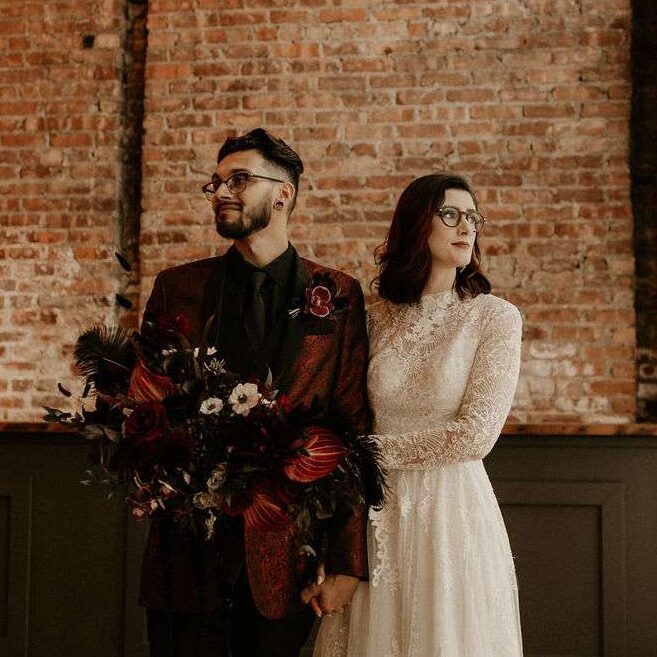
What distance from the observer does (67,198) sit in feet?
13.4

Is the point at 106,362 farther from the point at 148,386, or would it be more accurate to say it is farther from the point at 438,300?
the point at 438,300

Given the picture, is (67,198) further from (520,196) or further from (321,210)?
(520,196)

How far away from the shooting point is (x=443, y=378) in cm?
221

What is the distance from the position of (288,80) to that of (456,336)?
6.89 feet

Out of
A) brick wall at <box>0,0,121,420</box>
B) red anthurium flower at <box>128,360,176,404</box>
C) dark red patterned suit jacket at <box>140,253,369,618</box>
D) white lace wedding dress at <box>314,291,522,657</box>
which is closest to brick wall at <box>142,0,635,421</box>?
brick wall at <box>0,0,121,420</box>

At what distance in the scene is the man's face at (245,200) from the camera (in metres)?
2.14

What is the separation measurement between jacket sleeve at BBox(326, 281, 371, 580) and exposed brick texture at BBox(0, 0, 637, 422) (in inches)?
64.2

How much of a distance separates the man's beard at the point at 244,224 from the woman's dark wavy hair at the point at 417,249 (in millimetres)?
439

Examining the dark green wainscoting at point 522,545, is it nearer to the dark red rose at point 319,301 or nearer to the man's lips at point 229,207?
the dark red rose at point 319,301

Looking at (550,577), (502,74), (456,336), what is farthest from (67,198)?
(550,577)

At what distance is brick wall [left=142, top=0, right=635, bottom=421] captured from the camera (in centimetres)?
373

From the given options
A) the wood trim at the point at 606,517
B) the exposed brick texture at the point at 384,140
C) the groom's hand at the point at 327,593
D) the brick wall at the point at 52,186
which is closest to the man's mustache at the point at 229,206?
the groom's hand at the point at 327,593

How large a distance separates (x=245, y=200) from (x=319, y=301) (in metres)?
0.32

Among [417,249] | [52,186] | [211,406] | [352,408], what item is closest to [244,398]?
[211,406]
